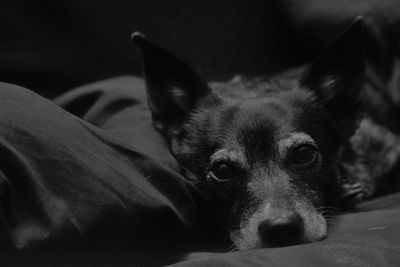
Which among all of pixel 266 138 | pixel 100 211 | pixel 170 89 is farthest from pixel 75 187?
pixel 170 89

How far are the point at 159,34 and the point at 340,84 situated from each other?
0.96 m

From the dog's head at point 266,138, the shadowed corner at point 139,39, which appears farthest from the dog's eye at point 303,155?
the shadowed corner at point 139,39

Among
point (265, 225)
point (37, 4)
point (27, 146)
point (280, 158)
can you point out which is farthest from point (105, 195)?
point (37, 4)

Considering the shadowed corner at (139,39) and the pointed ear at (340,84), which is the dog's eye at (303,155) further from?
the shadowed corner at (139,39)

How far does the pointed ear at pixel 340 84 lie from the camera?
214 cm

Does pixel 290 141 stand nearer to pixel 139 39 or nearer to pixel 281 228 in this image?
pixel 281 228

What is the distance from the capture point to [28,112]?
5.06ft

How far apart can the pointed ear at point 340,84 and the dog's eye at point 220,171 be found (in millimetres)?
431

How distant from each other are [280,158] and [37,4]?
1.30 m

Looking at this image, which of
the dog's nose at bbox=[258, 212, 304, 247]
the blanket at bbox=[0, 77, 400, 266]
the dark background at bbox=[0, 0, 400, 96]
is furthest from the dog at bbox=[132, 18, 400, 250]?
the dark background at bbox=[0, 0, 400, 96]

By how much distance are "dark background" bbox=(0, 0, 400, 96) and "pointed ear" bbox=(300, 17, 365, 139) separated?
2.03 feet

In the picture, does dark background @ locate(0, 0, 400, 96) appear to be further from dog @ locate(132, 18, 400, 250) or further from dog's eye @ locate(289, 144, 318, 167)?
dog's eye @ locate(289, 144, 318, 167)

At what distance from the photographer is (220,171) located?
1.98 metres

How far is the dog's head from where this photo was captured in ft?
5.91
